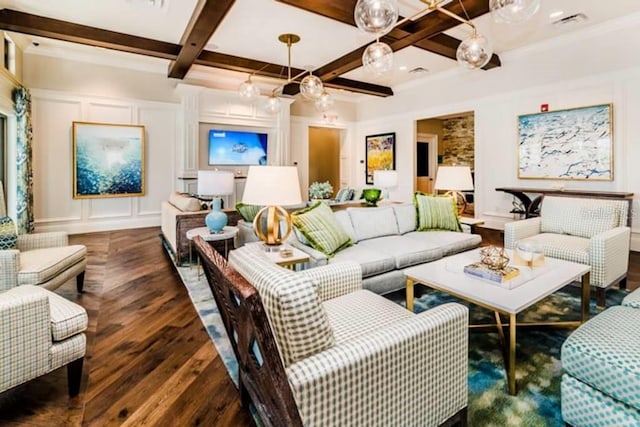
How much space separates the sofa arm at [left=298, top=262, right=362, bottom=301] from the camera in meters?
2.00

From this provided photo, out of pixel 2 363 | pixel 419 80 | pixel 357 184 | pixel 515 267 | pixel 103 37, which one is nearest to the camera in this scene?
pixel 2 363

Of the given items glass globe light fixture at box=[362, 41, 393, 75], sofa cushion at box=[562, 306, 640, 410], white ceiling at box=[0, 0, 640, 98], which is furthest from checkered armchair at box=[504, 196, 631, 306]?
white ceiling at box=[0, 0, 640, 98]

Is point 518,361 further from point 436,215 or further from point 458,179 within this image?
point 458,179

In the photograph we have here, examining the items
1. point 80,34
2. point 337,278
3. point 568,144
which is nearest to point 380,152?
point 568,144

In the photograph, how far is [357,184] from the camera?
30.7 ft

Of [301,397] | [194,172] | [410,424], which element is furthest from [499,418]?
[194,172]

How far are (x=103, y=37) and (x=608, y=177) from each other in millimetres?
7274

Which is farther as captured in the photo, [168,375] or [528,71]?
[528,71]

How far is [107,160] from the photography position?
623 centimetres

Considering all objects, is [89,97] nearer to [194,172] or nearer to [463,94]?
[194,172]

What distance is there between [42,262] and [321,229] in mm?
2212

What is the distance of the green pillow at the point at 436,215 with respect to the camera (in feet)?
12.9

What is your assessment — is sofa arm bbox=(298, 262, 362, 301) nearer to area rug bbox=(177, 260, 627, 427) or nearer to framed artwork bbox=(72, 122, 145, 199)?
area rug bbox=(177, 260, 627, 427)

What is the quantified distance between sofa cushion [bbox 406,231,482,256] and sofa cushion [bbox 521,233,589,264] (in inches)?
19.5
